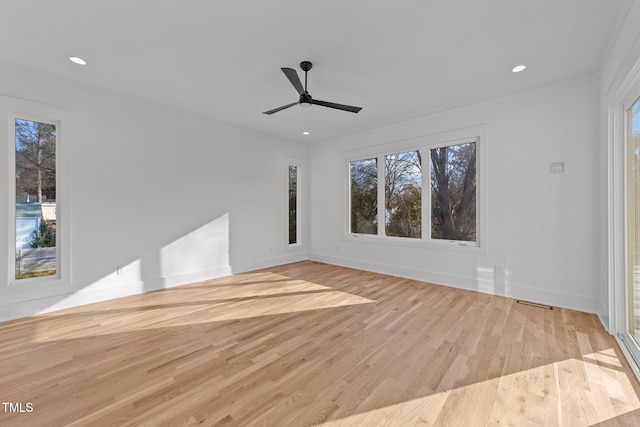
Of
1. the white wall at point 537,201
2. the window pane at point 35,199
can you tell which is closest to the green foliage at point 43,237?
the window pane at point 35,199

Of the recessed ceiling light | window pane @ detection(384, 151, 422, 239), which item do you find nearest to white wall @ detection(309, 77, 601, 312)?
window pane @ detection(384, 151, 422, 239)

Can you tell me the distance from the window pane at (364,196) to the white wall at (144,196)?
1839 millimetres

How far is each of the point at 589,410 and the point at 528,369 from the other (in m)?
0.42

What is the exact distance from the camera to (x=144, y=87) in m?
3.56

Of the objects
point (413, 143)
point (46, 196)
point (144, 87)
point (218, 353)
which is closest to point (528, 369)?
point (218, 353)

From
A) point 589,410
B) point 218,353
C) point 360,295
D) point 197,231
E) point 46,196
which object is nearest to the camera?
point 589,410

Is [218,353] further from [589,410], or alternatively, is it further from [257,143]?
[257,143]

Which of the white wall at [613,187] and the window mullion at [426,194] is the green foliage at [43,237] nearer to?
the window mullion at [426,194]

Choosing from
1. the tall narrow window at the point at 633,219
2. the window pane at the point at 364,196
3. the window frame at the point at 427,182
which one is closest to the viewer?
the tall narrow window at the point at 633,219

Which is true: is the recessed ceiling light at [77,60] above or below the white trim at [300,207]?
above

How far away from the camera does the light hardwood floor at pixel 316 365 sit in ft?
5.37

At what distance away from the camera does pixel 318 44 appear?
8.54 ft

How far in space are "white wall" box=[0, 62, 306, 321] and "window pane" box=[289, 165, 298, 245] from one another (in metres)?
0.72

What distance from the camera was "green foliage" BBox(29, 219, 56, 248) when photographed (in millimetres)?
3283
